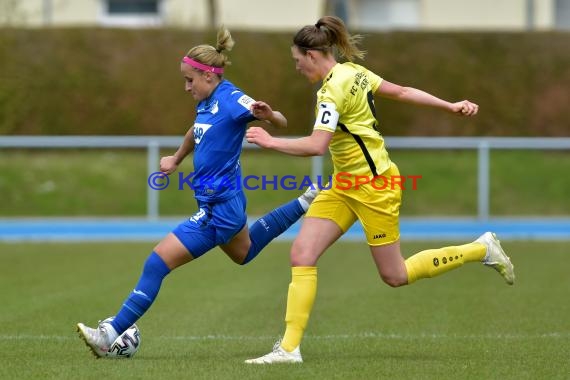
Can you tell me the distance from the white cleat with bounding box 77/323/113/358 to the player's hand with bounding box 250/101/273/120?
1.55 meters

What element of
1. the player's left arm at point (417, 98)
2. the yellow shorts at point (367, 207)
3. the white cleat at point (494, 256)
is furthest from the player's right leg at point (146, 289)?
the white cleat at point (494, 256)

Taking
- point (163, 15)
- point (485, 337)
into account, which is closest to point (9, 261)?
point (485, 337)

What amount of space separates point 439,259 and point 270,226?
1.13 metres

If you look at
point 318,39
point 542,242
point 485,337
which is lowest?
point 542,242

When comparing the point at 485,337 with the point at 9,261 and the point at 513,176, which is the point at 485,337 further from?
the point at 513,176

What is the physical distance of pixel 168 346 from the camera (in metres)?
7.52

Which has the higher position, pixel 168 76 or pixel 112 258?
pixel 168 76

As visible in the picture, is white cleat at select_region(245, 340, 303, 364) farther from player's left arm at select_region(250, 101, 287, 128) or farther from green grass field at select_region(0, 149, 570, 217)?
green grass field at select_region(0, 149, 570, 217)

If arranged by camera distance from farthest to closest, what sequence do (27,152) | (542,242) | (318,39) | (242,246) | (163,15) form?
1. (163,15)
2. (27,152)
3. (542,242)
4. (242,246)
5. (318,39)

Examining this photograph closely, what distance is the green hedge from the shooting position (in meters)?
23.3

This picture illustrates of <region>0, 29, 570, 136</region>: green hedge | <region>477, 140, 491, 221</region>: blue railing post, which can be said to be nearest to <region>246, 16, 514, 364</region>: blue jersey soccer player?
<region>477, 140, 491, 221</region>: blue railing post

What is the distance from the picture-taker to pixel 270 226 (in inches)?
299

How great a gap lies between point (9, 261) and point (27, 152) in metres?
7.75

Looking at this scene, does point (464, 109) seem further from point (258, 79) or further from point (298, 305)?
point (258, 79)
